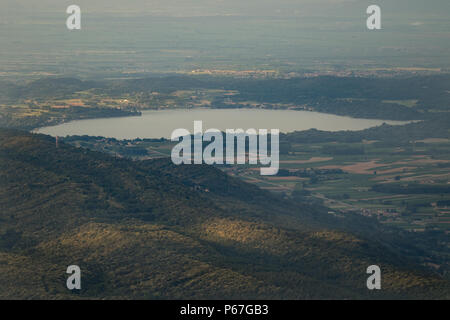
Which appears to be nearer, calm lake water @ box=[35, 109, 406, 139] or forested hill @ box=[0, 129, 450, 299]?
forested hill @ box=[0, 129, 450, 299]

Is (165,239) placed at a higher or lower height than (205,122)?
lower

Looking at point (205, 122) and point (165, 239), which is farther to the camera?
point (205, 122)

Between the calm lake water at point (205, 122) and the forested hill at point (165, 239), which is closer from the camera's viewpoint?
the forested hill at point (165, 239)

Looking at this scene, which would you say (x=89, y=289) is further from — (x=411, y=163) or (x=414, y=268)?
(x=411, y=163)
